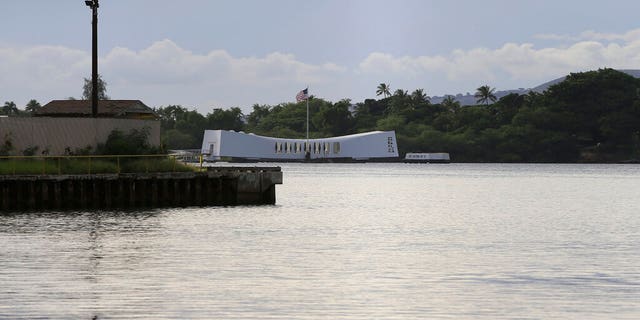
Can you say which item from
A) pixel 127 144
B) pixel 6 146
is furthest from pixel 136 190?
pixel 6 146

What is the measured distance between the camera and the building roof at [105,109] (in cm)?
8656

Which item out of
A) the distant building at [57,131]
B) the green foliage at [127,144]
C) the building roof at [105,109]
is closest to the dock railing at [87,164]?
the green foliage at [127,144]

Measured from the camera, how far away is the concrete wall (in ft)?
214

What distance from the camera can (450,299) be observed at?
28391mm

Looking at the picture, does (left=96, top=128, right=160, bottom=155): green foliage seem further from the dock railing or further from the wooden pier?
the wooden pier

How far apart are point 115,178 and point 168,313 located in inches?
1504

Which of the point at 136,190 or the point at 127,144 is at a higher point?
the point at 127,144

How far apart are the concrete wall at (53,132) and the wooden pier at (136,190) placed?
4963 millimetres

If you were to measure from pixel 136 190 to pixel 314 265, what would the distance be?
2857 cm

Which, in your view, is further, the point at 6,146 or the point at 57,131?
the point at 57,131

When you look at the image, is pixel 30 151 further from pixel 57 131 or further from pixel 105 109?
pixel 105 109

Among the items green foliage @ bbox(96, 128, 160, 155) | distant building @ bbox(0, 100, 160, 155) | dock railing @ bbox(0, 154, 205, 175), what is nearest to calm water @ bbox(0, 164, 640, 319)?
dock railing @ bbox(0, 154, 205, 175)

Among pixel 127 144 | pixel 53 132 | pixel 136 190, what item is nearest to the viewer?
pixel 136 190

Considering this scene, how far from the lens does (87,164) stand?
206 feet
